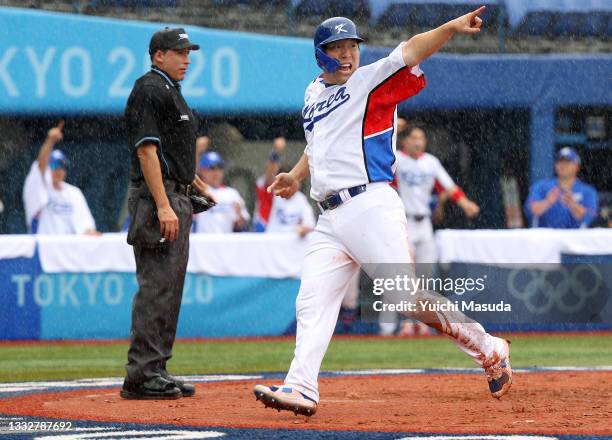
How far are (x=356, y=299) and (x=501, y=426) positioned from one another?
8187 mm

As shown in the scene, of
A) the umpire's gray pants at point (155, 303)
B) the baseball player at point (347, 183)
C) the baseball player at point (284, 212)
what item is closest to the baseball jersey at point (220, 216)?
the baseball player at point (284, 212)

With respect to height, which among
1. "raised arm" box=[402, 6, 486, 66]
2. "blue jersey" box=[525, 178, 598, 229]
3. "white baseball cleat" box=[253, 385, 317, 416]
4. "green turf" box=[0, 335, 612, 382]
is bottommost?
"green turf" box=[0, 335, 612, 382]

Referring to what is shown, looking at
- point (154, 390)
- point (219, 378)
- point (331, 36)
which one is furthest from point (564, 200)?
point (331, 36)

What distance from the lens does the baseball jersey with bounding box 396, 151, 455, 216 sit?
13.9m

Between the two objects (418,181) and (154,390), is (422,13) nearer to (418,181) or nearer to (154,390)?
(418,181)

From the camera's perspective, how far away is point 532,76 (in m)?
17.0

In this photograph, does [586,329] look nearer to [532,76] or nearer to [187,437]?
[532,76]

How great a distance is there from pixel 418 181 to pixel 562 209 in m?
1.72

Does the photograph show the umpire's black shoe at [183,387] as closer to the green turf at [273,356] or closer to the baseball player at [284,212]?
the green turf at [273,356]

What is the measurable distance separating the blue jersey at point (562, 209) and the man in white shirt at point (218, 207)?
3.28m

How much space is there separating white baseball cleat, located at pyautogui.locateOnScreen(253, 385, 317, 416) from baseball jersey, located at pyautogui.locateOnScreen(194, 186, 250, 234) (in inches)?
324

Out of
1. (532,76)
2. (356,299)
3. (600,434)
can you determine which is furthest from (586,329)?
(600,434)

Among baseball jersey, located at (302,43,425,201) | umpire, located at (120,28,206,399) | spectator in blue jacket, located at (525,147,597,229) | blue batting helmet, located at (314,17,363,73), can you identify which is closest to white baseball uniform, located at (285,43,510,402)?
baseball jersey, located at (302,43,425,201)

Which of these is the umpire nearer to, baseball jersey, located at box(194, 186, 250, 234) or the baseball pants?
the baseball pants
